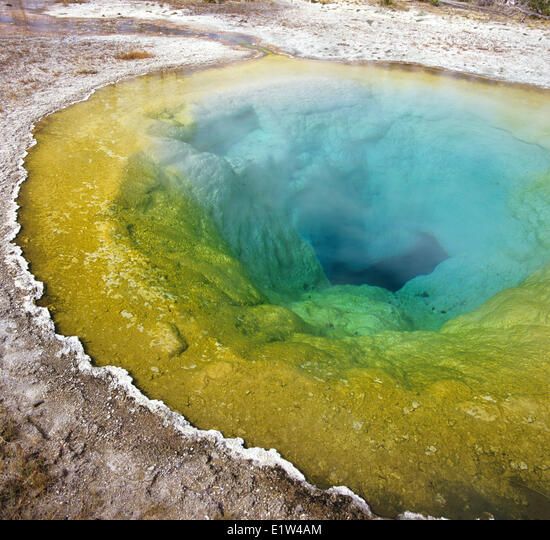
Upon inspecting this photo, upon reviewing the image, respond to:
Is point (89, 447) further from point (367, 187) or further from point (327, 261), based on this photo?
point (367, 187)

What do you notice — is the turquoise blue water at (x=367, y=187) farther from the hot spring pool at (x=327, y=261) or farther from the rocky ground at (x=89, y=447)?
the rocky ground at (x=89, y=447)

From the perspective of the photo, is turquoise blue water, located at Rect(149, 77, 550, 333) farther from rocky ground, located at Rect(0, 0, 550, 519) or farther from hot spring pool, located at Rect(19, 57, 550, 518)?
rocky ground, located at Rect(0, 0, 550, 519)

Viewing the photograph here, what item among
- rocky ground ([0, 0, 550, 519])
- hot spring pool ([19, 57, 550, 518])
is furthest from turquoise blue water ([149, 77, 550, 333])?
rocky ground ([0, 0, 550, 519])

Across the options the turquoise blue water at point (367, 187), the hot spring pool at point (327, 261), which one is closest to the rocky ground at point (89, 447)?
the hot spring pool at point (327, 261)

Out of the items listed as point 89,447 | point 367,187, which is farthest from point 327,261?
point 89,447
